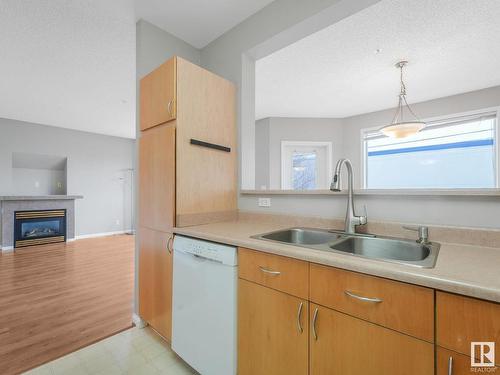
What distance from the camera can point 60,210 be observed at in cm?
525

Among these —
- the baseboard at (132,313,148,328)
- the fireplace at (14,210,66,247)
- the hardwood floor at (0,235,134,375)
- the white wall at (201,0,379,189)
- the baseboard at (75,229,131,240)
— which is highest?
the white wall at (201,0,379,189)

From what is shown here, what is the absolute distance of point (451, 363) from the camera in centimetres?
65

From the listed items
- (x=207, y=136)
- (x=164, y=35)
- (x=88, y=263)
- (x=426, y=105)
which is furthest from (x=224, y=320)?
(x=426, y=105)

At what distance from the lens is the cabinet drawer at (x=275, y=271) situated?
0.97 m

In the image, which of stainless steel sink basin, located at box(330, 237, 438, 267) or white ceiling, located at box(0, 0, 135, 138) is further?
white ceiling, located at box(0, 0, 135, 138)

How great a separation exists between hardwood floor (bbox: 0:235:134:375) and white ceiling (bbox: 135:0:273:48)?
2605 mm

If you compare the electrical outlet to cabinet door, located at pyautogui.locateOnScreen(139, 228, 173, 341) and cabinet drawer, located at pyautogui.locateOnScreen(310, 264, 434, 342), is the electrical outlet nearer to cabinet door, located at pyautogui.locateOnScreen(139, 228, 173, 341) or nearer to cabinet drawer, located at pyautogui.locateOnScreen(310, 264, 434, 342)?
cabinet door, located at pyautogui.locateOnScreen(139, 228, 173, 341)

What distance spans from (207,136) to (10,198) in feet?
16.8

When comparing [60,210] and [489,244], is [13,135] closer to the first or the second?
[60,210]

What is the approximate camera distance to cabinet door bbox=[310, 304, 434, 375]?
28.0 inches

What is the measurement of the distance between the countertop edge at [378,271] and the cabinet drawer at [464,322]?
27 millimetres

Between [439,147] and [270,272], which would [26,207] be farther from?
[439,147]

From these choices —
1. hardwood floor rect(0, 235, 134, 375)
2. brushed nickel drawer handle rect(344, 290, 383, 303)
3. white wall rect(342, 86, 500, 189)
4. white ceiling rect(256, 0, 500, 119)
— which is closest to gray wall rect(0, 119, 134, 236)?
hardwood floor rect(0, 235, 134, 375)

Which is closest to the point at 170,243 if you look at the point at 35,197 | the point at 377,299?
the point at 377,299
